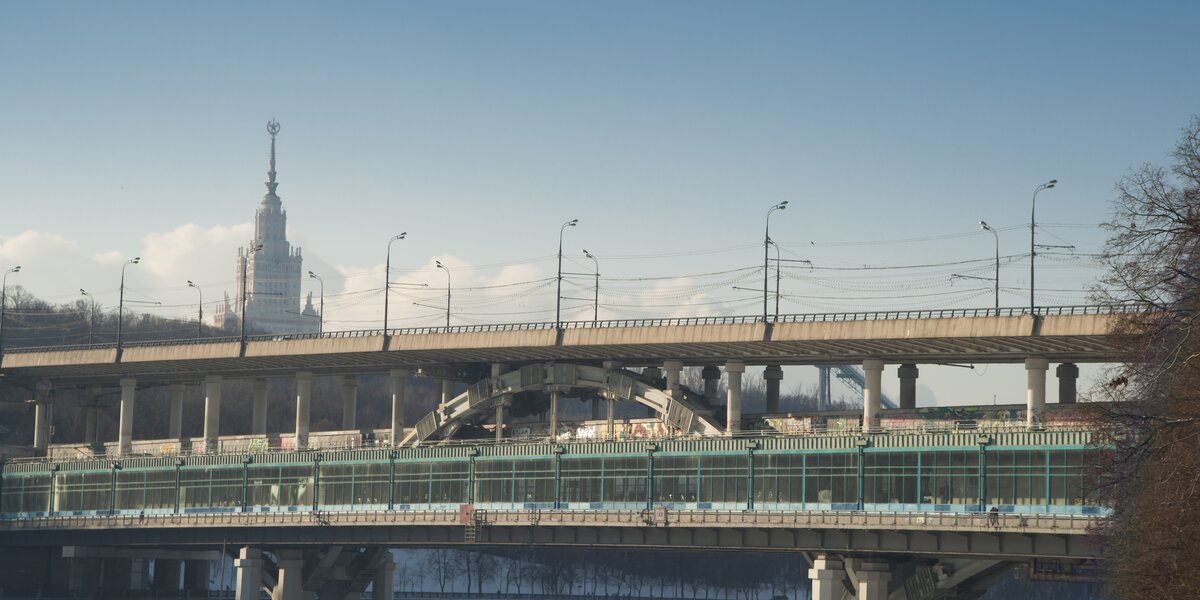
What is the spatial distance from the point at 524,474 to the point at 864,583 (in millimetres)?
23075

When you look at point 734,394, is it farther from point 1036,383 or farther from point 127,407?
point 127,407

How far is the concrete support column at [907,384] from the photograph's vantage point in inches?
4631

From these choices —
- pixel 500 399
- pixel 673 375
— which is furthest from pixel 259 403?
pixel 673 375

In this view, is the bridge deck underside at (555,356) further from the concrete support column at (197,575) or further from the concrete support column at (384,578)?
the concrete support column at (384,578)

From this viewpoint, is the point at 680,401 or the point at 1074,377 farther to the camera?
the point at 680,401

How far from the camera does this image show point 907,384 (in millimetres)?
118188

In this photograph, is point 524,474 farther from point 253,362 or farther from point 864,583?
point 253,362

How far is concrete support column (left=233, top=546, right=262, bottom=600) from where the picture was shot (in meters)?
106

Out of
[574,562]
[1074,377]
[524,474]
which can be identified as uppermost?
[1074,377]

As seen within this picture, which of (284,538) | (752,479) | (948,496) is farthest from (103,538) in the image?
(948,496)

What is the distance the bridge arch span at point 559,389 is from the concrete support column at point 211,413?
734 inches

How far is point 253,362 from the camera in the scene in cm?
13900

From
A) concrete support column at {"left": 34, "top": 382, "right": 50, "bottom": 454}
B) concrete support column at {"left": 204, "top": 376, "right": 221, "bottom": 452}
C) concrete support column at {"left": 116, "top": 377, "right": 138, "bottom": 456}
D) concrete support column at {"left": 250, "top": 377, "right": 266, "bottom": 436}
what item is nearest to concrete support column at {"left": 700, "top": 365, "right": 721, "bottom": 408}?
concrete support column at {"left": 204, "top": 376, "right": 221, "bottom": 452}

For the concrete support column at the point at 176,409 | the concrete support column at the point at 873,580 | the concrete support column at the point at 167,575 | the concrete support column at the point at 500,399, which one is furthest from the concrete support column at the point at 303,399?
the concrete support column at the point at 873,580
